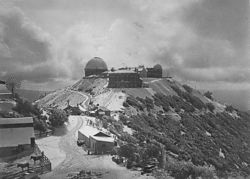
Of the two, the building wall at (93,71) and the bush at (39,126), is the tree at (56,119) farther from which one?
the building wall at (93,71)

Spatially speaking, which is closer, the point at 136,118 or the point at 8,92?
the point at 8,92

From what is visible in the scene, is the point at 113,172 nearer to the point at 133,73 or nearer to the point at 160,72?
the point at 133,73

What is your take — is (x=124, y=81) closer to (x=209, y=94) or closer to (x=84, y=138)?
(x=209, y=94)

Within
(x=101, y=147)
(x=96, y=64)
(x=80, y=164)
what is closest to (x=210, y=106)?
(x=96, y=64)

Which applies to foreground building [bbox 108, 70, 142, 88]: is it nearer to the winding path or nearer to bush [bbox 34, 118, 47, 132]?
bush [bbox 34, 118, 47, 132]

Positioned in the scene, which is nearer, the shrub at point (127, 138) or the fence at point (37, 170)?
the fence at point (37, 170)

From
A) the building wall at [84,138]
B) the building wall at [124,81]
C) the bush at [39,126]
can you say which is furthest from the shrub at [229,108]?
the bush at [39,126]

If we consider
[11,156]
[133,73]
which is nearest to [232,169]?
[11,156]
